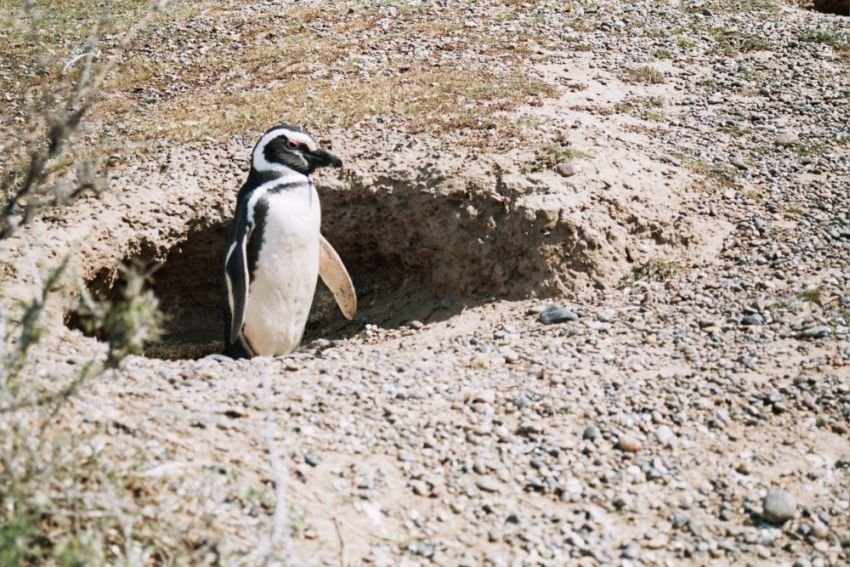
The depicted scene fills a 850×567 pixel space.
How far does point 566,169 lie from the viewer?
22.7ft

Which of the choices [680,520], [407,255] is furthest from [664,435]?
[407,255]

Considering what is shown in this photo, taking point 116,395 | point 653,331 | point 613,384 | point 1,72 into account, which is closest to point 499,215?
point 653,331

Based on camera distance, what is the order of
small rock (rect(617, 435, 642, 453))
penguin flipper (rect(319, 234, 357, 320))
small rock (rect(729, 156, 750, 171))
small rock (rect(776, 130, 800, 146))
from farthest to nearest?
small rock (rect(776, 130, 800, 146)), small rock (rect(729, 156, 750, 171)), penguin flipper (rect(319, 234, 357, 320)), small rock (rect(617, 435, 642, 453))

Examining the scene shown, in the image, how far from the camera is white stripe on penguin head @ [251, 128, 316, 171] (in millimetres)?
6840

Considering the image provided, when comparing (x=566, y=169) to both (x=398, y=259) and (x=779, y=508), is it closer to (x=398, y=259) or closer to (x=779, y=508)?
(x=398, y=259)

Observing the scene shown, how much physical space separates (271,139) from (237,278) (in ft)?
3.08

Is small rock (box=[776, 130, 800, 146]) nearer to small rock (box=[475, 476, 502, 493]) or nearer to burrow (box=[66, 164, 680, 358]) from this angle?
burrow (box=[66, 164, 680, 358])

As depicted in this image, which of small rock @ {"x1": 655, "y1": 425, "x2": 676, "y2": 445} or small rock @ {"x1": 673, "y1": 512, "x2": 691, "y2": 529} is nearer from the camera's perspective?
small rock @ {"x1": 673, "y1": 512, "x2": 691, "y2": 529}

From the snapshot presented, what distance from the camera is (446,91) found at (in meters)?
8.66

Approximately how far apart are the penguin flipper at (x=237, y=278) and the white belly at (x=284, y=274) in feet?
0.50

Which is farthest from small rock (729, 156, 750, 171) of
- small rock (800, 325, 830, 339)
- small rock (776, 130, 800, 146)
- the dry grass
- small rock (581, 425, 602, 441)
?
small rock (581, 425, 602, 441)

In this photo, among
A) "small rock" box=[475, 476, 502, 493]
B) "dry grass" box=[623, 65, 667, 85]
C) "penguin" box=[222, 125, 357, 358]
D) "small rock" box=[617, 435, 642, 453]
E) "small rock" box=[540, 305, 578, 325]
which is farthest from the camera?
"dry grass" box=[623, 65, 667, 85]

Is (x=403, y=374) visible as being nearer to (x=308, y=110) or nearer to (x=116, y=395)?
(x=116, y=395)

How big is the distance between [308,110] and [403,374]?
3.71 metres
